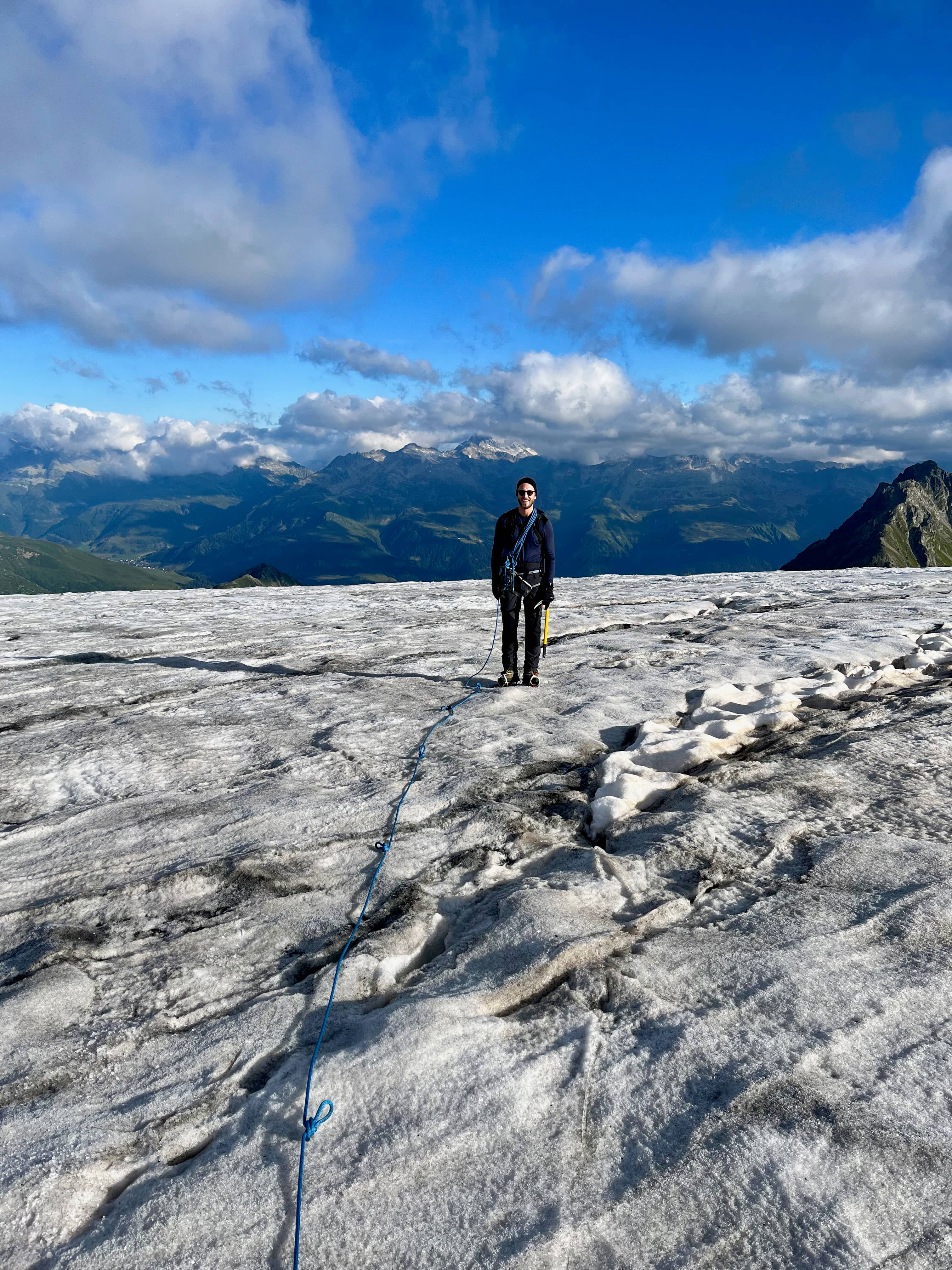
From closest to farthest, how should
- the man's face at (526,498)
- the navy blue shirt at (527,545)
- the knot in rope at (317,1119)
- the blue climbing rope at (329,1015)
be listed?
1. the blue climbing rope at (329,1015)
2. the knot in rope at (317,1119)
3. the man's face at (526,498)
4. the navy blue shirt at (527,545)

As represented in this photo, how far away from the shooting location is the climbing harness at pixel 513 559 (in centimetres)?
1251

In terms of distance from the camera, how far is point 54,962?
5309 millimetres

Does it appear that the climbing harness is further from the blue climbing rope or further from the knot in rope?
the knot in rope

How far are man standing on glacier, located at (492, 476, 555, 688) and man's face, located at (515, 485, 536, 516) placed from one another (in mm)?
16

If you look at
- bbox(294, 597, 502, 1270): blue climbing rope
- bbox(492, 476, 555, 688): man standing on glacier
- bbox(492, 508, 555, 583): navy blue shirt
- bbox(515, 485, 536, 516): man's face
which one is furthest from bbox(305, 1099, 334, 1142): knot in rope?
bbox(515, 485, 536, 516): man's face

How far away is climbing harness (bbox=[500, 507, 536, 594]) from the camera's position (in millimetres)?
12508

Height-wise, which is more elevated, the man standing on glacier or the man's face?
the man's face

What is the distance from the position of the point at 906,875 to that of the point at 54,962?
6814mm

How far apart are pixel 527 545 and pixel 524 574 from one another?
21.5 inches

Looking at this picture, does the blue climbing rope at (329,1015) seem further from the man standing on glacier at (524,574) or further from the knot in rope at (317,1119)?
the man standing on glacier at (524,574)

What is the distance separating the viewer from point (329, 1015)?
465 centimetres

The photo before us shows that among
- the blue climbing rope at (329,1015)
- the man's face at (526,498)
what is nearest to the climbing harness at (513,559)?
the man's face at (526,498)

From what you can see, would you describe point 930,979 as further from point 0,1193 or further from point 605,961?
point 0,1193

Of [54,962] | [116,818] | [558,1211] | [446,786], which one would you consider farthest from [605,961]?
[116,818]
